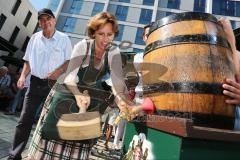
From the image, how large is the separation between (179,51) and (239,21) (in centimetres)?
3195

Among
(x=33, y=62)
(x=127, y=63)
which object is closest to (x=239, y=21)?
(x=127, y=63)

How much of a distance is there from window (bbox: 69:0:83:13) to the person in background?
Result: 3125cm

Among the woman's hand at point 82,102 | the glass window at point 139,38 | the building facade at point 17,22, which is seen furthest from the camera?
the glass window at point 139,38

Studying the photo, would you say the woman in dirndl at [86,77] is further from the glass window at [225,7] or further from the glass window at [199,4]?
the glass window at [225,7]

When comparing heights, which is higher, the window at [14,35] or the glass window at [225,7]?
the glass window at [225,7]

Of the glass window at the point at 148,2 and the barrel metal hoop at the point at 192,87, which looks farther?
the glass window at the point at 148,2

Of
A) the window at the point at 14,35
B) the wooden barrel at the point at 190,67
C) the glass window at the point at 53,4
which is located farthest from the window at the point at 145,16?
the wooden barrel at the point at 190,67

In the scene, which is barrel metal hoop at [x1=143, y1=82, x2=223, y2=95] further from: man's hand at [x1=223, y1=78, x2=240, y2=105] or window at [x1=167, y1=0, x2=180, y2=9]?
window at [x1=167, y1=0, x2=180, y2=9]

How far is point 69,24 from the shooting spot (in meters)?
32.0

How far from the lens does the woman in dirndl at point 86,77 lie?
1.71 m

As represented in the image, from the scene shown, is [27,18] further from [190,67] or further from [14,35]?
[190,67]

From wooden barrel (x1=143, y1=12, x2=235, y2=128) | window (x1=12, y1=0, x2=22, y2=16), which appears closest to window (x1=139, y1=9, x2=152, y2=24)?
window (x1=12, y1=0, x2=22, y2=16)

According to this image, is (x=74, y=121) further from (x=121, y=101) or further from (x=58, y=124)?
(x=121, y=101)

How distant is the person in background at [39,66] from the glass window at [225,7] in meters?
31.3
